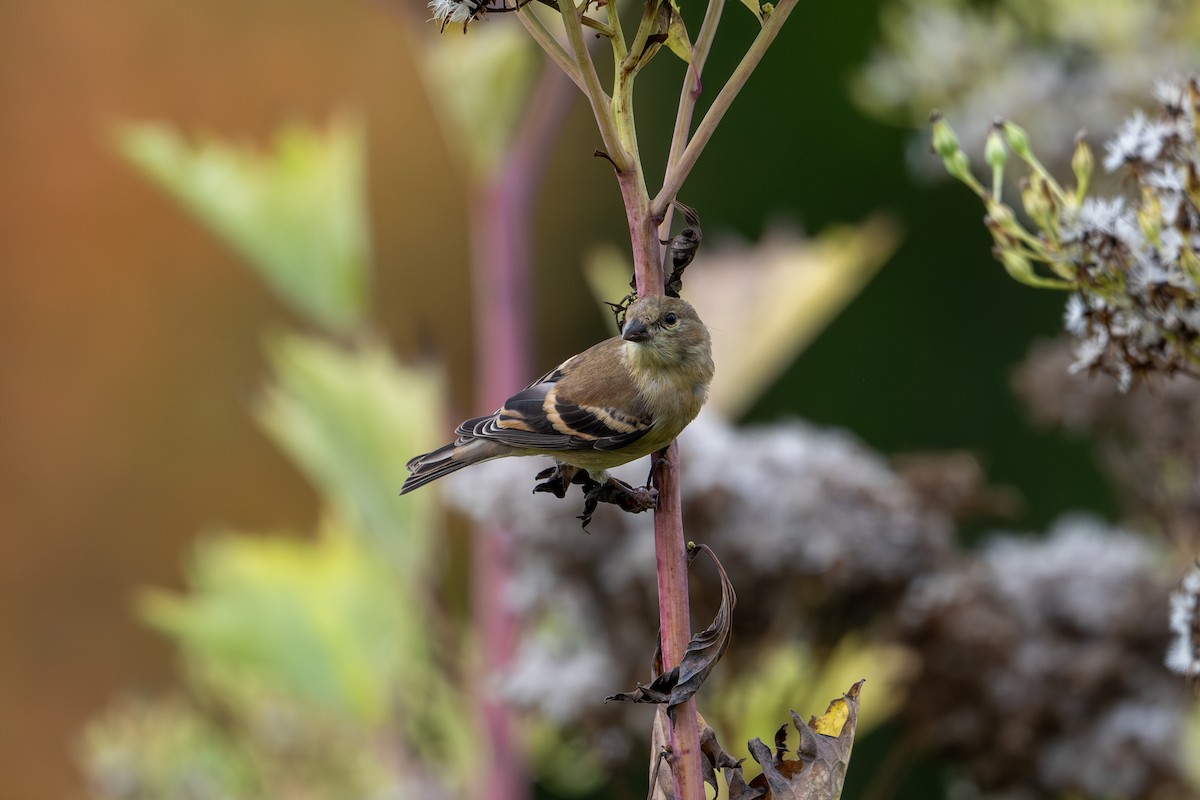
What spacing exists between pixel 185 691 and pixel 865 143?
1.70m

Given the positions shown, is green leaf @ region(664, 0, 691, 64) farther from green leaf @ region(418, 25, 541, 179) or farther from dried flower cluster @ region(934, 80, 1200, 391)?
green leaf @ region(418, 25, 541, 179)

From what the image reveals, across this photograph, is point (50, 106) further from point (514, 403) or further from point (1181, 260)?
point (1181, 260)

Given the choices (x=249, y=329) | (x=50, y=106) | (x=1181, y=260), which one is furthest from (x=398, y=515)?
(x=50, y=106)

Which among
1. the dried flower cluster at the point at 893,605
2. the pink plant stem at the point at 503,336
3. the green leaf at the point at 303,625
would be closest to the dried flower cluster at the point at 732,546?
the dried flower cluster at the point at 893,605

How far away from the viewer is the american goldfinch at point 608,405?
2.17ft

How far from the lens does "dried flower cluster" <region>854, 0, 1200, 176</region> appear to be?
1104 mm

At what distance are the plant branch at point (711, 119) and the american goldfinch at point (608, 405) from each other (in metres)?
0.13

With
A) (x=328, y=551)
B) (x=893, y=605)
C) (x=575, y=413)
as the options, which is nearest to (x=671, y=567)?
(x=575, y=413)

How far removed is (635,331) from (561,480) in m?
0.08

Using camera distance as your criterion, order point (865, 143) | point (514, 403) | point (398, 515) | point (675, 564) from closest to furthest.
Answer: point (675, 564) → point (514, 403) → point (398, 515) → point (865, 143)

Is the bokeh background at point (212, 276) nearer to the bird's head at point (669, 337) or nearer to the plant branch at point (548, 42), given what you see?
the bird's head at point (669, 337)

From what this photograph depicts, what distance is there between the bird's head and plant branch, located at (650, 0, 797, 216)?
0.10 m

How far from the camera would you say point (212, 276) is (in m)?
3.16

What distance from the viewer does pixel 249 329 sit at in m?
3.10
